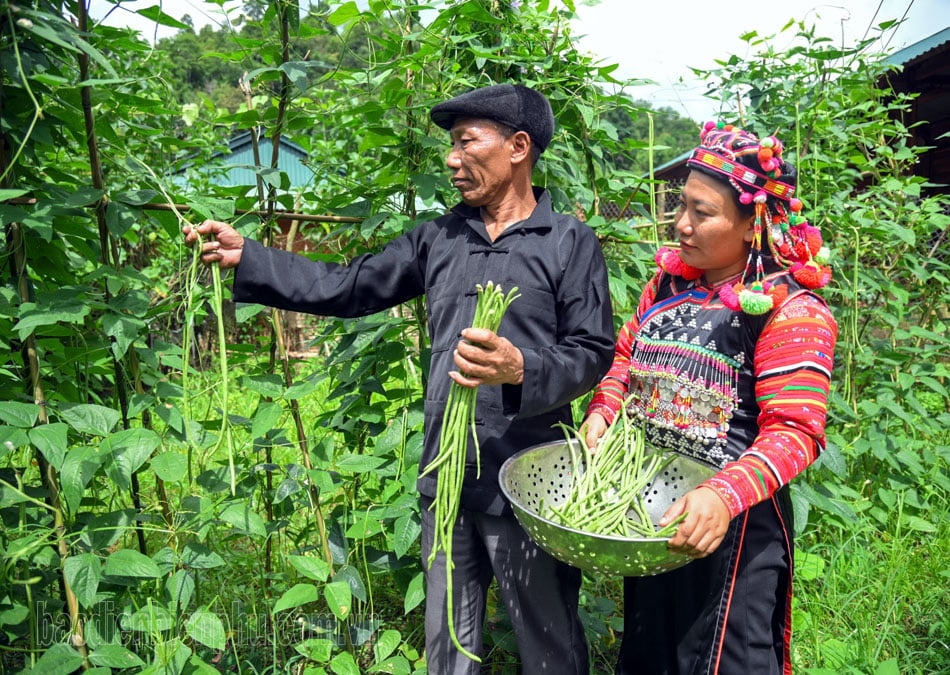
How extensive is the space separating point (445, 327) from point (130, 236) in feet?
10.0

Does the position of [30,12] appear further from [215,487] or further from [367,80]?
[215,487]

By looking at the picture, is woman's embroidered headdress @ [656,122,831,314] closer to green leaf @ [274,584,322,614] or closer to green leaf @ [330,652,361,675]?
green leaf @ [274,584,322,614]

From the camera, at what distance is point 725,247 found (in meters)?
1.68

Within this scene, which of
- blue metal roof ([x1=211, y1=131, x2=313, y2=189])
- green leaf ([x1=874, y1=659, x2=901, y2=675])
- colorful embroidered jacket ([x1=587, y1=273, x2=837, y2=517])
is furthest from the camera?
blue metal roof ([x1=211, y1=131, x2=313, y2=189])

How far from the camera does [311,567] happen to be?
2.09 m

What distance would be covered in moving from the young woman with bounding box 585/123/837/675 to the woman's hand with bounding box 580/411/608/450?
0.08m

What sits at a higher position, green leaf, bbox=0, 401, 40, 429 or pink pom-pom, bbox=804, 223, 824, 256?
pink pom-pom, bbox=804, 223, 824, 256

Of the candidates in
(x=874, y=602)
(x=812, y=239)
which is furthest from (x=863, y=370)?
(x=812, y=239)

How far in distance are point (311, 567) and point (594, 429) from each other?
3.05 feet

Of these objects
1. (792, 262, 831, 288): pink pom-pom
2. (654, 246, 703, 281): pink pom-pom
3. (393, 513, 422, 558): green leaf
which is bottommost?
(393, 513, 422, 558): green leaf

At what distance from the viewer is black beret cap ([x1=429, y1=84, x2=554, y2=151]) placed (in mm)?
1869

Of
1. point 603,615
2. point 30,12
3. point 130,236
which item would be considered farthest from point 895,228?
point 130,236

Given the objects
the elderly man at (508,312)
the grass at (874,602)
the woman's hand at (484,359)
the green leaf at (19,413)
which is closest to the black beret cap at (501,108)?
the elderly man at (508,312)

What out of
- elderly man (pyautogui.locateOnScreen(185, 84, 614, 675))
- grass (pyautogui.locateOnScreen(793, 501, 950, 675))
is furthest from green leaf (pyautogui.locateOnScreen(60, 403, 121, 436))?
grass (pyautogui.locateOnScreen(793, 501, 950, 675))
